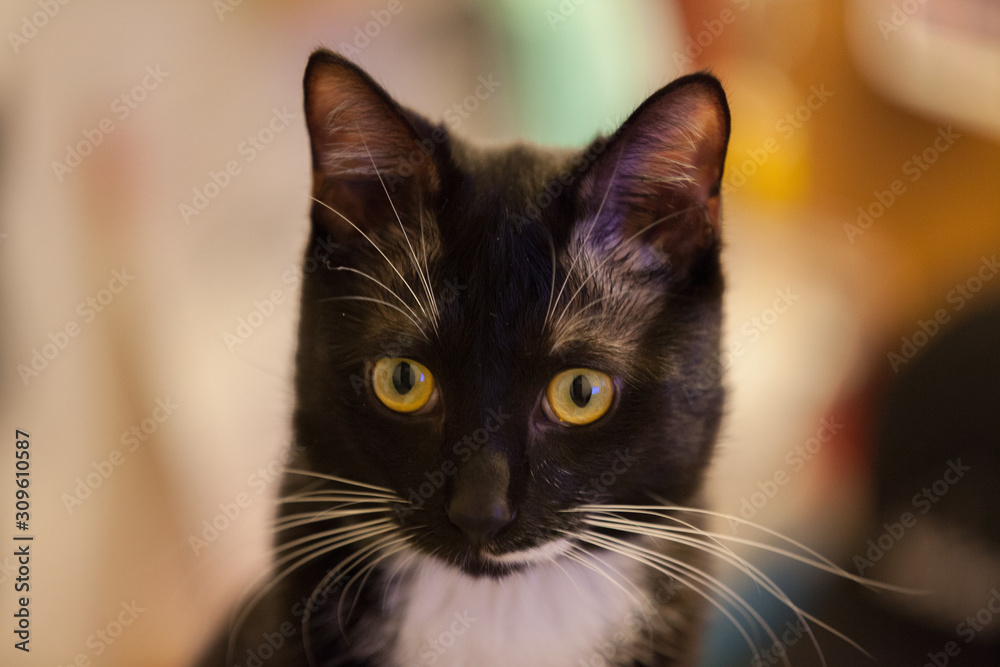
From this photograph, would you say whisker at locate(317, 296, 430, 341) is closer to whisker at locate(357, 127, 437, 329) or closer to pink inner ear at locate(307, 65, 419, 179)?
whisker at locate(357, 127, 437, 329)

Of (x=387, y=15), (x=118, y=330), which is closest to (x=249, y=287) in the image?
(x=118, y=330)

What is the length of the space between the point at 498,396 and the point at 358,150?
29 cm

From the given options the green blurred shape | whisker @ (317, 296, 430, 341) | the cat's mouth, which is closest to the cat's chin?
the cat's mouth

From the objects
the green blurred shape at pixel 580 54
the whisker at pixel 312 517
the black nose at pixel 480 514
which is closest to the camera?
the black nose at pixel 480 514

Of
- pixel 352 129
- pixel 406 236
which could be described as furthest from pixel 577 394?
pixel 352 129

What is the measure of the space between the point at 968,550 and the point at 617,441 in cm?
50

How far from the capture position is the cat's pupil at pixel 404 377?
0.72m

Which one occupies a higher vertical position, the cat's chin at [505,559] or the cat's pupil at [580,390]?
the cat's pupil at [580,390]

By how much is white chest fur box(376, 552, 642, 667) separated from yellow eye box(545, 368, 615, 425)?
0.19 meters

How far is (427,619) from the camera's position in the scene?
2.60ft

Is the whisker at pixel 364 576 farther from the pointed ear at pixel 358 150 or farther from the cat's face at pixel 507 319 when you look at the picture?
the pointed ear at pixel 358 150

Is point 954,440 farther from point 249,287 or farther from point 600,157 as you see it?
point 249,287

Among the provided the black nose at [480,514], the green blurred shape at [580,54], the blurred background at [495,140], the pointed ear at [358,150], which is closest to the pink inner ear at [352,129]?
the pointed ear at [358,150]

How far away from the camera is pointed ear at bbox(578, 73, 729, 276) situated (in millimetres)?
670
